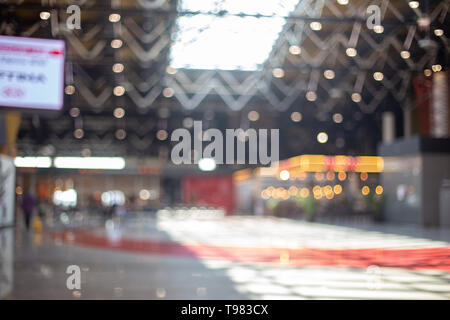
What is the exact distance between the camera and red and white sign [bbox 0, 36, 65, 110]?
7.10m

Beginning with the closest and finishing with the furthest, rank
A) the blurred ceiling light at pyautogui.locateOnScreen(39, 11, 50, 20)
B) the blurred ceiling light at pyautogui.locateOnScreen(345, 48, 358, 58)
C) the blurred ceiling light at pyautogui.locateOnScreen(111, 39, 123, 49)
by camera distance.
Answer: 1. the blurred ceiling light at pyautogui.locateOnScreen(39, 11, 50, 20)
2. the blurred ceiling light at pyautogui.locateOnScreen(111, 39, 123, 49)
3. the blurred ceiling light at pyautogui.locateOnScreen(345, 48, 358, 58)

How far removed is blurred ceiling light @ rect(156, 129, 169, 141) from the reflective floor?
19432 millimetres

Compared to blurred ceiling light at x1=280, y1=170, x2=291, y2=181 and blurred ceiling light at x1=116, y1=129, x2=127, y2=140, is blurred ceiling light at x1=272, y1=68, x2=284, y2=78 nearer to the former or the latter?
blurred ceiling light at x1=280, y1=170, x2=291, y2=181

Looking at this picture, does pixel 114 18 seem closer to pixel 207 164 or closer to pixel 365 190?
pixel 365 190

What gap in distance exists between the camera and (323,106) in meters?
26.6

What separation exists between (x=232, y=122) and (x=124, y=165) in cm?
932

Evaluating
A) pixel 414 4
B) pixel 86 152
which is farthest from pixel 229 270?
pixel 86 152

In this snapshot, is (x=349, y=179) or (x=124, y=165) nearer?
(x=349, y=179)

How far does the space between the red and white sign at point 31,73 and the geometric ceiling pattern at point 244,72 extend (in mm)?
2000

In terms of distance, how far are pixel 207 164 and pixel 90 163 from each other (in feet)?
25.8

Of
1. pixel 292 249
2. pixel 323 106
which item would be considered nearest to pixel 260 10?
pixel 292 249

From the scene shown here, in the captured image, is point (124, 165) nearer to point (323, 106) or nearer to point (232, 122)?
point (232, 122)

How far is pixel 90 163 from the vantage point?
3544 centimetres

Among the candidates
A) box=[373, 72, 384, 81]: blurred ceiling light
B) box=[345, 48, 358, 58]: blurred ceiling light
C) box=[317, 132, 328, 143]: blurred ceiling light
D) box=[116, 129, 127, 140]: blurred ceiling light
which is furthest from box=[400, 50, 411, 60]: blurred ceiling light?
box=[116, 129, 127, 140]: blurred ceiling light
